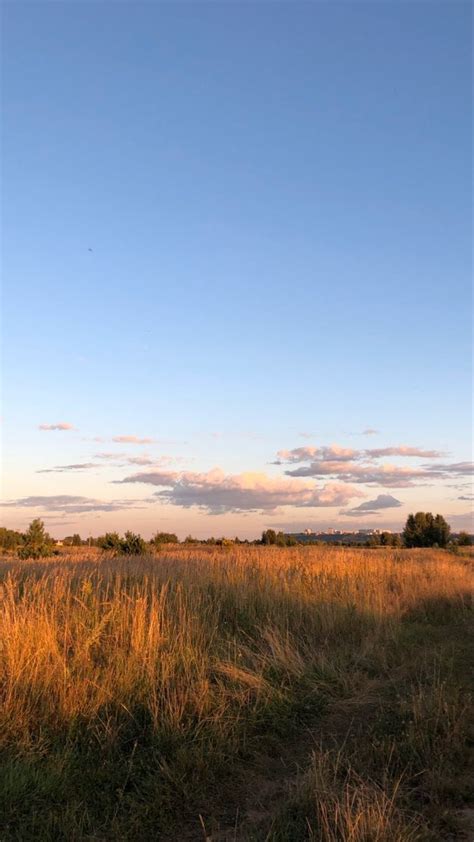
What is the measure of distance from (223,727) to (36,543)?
2983 cm

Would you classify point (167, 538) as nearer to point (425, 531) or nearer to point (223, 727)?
point (425, 531)

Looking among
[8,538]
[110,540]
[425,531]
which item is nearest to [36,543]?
[110,540]

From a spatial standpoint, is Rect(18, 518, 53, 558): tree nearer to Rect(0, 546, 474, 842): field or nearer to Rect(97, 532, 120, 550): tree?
Rect(97, 532, 120, 550): tree

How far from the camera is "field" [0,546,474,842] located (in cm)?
408

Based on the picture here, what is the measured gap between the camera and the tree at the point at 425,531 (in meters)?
61.7

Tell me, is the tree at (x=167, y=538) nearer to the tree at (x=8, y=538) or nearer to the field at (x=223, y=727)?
the tree at (x=8, y=538)

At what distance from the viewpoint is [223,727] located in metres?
5.39

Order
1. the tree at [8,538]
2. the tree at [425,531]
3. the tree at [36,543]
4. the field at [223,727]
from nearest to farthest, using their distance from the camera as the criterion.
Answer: the field at [223,727], the tree at [36,543], the tree at [8,538], the tree at [425,531]

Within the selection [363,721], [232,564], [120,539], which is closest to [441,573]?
[232,564]

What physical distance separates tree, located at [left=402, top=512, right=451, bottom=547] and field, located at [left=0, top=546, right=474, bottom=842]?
182ft

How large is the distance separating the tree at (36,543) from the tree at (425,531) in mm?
40266

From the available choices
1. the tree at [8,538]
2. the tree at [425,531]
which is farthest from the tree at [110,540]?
the tree at [425,531]

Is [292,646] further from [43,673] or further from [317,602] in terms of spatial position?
[43,673]

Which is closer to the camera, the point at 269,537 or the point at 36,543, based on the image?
the point at 36,543
